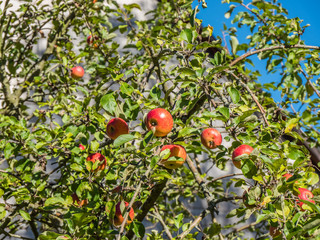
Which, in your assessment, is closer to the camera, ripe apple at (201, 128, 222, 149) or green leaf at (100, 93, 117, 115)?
green leaf at (100, 93, 117, 115)

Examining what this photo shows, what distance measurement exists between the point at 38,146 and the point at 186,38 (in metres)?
0.86

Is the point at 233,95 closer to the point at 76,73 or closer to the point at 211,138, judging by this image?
the point at 211,138

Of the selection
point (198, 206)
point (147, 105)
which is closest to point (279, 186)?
point (147, 105)

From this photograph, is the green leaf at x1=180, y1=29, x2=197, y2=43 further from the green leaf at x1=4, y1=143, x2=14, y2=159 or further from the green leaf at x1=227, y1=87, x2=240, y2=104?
the green leaf at x1=4, y1=143, x2=14, y2=159

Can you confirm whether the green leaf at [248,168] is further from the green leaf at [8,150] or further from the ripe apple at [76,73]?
the ripe apple at [76,73]

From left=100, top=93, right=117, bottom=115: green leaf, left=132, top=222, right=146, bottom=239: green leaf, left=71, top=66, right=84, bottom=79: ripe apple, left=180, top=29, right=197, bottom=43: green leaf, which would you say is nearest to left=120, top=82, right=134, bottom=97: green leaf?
left=100, top=93, right=117, bottom=115: green leaf

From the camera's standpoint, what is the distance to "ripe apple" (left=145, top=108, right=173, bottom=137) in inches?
49.3

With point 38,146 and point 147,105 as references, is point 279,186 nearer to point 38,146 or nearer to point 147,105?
point 147,105

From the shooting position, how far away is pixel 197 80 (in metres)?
1.29

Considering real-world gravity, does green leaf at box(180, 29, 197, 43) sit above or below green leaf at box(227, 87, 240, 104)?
above

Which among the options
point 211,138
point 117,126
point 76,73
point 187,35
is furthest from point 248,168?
point 76,73

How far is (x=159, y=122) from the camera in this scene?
49.3 inches

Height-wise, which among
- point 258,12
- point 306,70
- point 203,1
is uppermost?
point 258,12

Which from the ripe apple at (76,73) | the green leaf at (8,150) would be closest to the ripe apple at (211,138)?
the green leaf at (8,150)
